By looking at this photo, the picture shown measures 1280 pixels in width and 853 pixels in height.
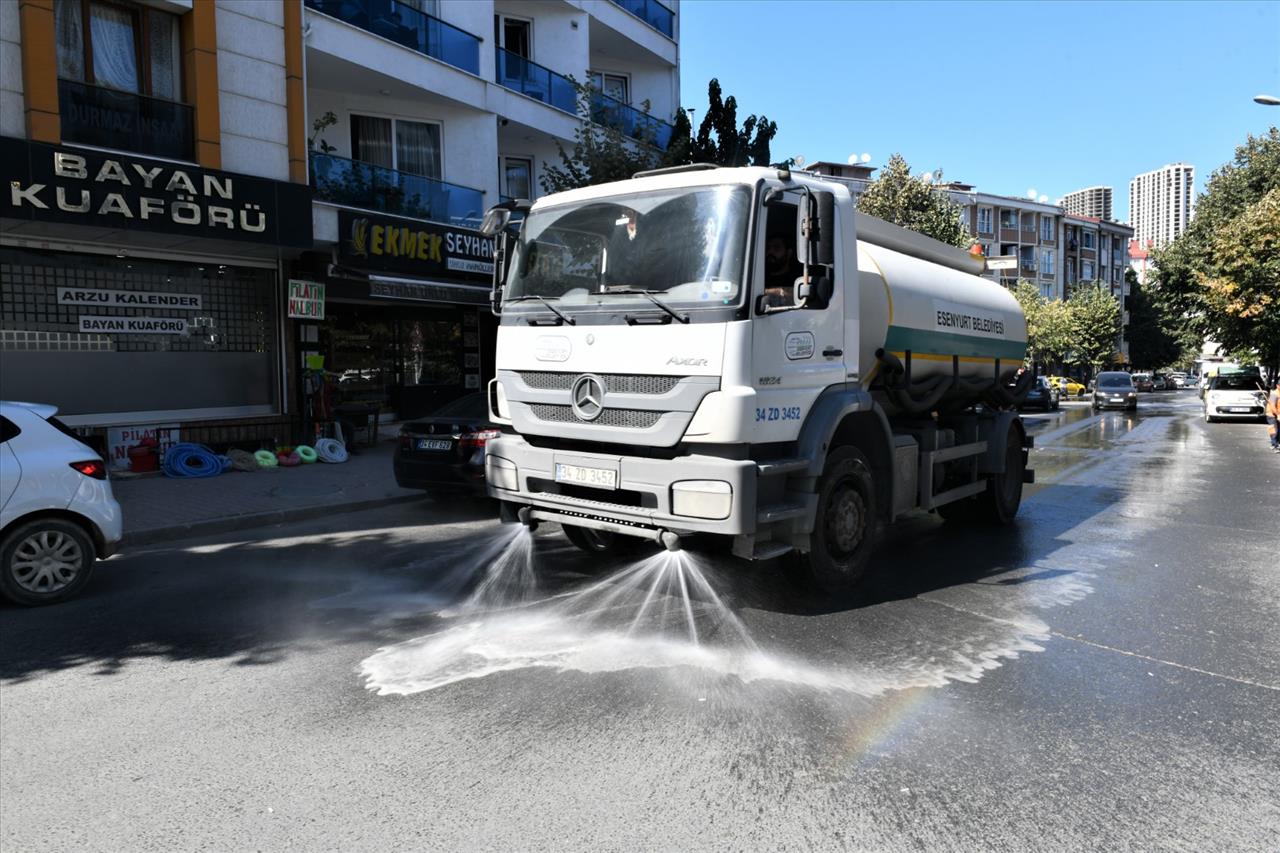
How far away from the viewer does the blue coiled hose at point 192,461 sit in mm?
11680

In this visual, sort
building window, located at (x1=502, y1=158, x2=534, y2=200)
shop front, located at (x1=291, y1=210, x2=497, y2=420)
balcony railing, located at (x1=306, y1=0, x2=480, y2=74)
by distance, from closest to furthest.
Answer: shop front, located at (x1=291, y1=210, x2=497, y2=420), balcony railing, located at (x1=306, y1=0, x2=480, y2=74), building window, located at (x1=502, y1=158, x2=534, y2=200)

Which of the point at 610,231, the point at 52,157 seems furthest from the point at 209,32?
the point at 610,231

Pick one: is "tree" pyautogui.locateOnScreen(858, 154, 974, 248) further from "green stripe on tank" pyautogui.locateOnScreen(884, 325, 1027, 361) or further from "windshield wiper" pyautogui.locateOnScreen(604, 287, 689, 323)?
"windshield wiper" pyautogui.locateOnScreen(604, 287, 689, 323)

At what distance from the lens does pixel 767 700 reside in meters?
4.12

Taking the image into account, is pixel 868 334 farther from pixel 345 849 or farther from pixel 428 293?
pixel 428 293

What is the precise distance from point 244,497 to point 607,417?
652 centimetres

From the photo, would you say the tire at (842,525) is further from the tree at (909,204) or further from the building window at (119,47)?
the tree at (909,204)

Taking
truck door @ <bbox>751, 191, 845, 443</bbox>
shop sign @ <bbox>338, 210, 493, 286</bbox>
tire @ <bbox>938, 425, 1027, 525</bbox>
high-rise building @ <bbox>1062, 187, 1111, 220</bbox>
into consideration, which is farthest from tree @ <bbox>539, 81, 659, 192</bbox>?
high-rise building @ <bbox>1062, 187, 1111, 220</bbox>

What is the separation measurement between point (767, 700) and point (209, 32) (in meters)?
12.9

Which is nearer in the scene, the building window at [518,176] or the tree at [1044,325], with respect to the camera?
the building window at [518,176]

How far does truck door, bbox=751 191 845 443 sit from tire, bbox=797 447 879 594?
1.87 feet

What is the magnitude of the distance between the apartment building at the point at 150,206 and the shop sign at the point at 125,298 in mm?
19

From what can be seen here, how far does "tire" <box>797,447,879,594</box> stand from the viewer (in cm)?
574

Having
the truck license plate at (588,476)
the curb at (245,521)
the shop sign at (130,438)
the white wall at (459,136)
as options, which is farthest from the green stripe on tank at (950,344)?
the white wall at (459,136)
